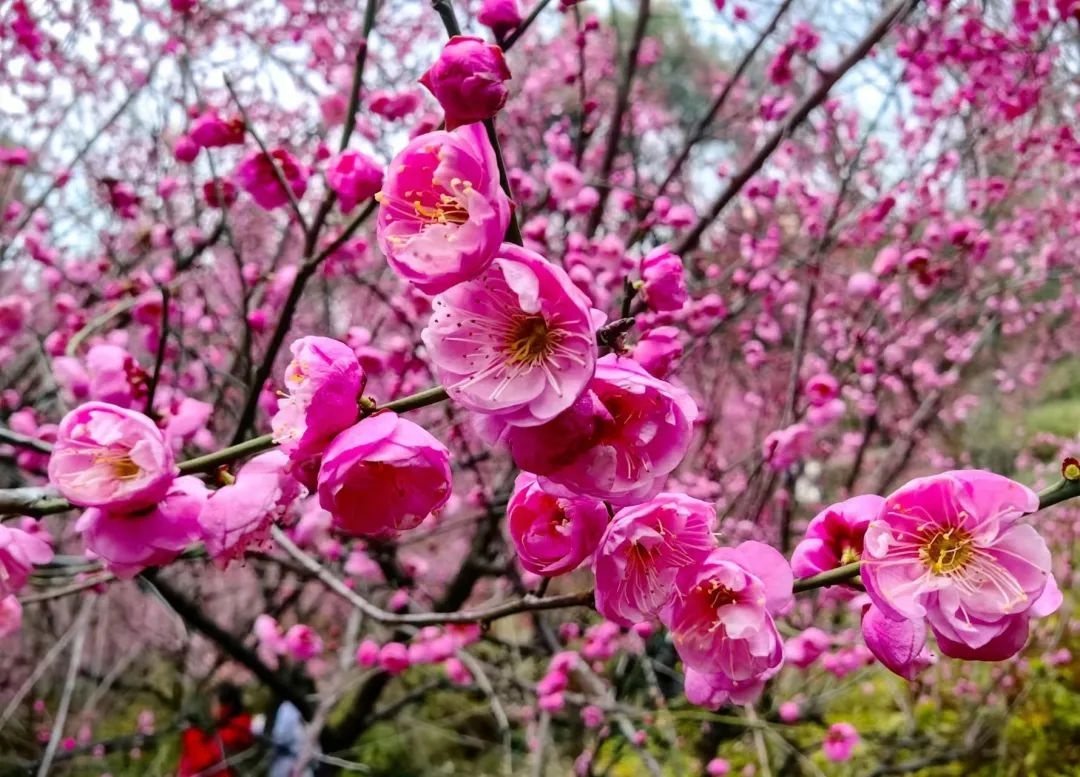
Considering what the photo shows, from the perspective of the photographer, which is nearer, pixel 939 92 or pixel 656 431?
pixel 656 431

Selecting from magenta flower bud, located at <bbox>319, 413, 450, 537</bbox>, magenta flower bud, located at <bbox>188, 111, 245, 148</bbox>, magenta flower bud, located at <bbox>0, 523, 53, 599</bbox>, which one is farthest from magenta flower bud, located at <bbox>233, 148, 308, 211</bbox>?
magenta flower bud, located at <bbox>319, 413, 450, 537</bbox>

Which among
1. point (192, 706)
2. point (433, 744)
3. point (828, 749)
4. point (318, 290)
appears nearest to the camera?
point (828, 749)

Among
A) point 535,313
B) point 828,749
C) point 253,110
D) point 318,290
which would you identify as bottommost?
point 828,749

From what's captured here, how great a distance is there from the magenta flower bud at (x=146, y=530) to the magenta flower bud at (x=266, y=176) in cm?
83

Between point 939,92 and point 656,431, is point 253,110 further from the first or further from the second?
point 656,431

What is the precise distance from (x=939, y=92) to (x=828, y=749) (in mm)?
4053

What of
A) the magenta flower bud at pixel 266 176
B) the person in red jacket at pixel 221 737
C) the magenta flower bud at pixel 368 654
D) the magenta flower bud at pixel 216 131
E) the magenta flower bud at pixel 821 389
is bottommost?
the person in red jacket at pixel 221 737

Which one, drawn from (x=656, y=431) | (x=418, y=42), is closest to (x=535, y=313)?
(x=656, y=431)

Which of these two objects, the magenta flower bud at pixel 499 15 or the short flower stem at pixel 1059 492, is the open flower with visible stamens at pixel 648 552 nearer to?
the short flower stem at pixel 1059 492

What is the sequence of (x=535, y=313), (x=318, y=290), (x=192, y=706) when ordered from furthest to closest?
(x=318, y=290) → (x=192, y=706) → (x=535, y=313)

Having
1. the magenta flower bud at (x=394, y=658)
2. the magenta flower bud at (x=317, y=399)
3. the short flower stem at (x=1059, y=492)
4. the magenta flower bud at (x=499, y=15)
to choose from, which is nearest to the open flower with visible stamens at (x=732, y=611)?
the short flower stem at (x=1059, y=492)

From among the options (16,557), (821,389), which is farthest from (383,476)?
(821,389)

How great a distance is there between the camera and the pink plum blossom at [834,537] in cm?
83

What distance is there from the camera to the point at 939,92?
499cm
